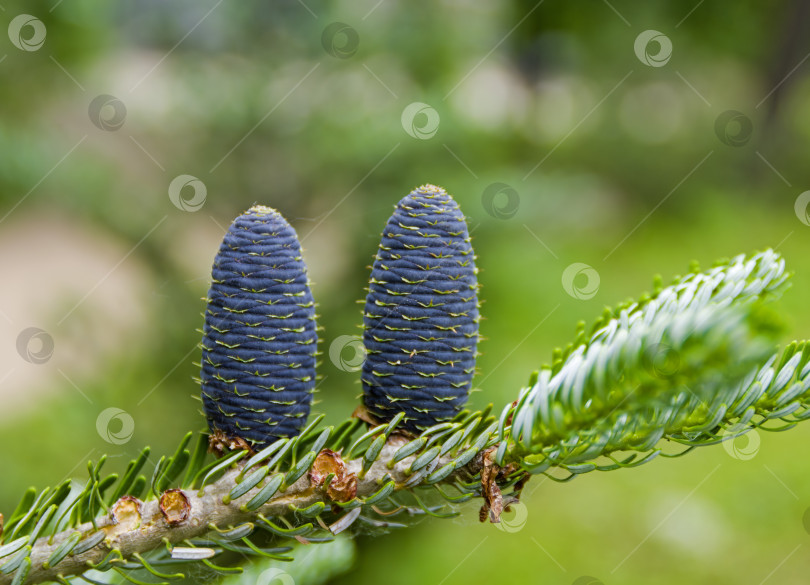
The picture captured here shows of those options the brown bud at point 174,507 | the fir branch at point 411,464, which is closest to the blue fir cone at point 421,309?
the fir branch at point 411,464

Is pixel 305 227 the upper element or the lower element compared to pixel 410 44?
lower

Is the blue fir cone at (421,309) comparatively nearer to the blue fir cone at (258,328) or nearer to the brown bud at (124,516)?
the blue fir cone at (258,328)

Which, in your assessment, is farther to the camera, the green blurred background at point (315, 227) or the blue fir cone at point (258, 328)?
the green blurred background at point (315, 227)

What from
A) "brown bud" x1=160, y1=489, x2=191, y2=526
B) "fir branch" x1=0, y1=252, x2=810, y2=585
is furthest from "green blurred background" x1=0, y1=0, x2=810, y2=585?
"brown bud" x1=160, y1=489, x2=191, y2=526

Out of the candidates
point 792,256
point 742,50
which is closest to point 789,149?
point 742,50

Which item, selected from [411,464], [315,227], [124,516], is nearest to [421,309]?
[411,464]

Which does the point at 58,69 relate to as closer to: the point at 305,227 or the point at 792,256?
the point at 305,227
